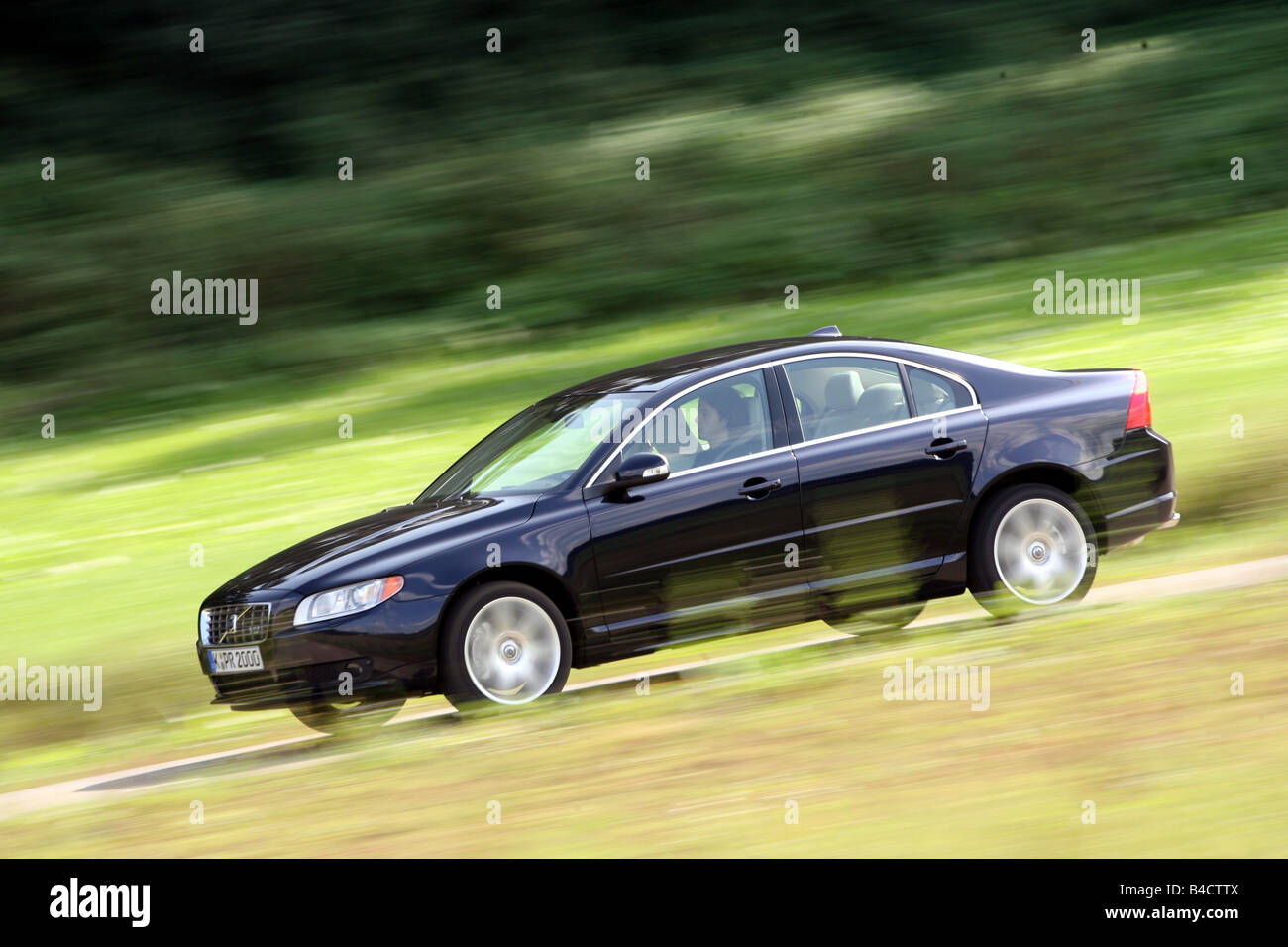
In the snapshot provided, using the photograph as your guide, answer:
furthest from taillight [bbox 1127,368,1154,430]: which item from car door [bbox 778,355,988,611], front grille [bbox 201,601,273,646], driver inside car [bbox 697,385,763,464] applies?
front grille [bbox 201,601,273,646]

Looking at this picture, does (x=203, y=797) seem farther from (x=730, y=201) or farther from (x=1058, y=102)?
(x=1058, y=102)

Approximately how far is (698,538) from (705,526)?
67 mm

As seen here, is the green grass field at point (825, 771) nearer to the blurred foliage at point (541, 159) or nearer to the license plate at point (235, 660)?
the license plate at point (235, 660)

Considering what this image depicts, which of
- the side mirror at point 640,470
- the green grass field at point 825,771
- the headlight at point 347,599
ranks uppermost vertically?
the side mirror at point 640,470

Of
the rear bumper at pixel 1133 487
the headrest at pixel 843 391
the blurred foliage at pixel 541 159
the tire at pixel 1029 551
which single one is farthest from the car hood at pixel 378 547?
the blurred foliage at pixel 541 159

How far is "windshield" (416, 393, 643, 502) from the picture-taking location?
7.67m

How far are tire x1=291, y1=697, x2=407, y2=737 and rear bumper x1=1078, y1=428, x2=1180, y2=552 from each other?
3.61 meters

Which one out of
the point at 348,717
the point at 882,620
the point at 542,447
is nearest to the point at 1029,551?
the point at 882,620

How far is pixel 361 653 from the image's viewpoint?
7023 millimetres

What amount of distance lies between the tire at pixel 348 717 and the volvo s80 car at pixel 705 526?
0.01m

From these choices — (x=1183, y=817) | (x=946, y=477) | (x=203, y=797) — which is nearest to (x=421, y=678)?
(x=203, y=797)

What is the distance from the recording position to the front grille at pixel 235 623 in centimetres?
724

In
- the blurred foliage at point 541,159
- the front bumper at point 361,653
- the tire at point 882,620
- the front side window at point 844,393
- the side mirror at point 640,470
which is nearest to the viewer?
the front bumper at point 361,653

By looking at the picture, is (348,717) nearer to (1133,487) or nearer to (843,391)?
(843,391)
